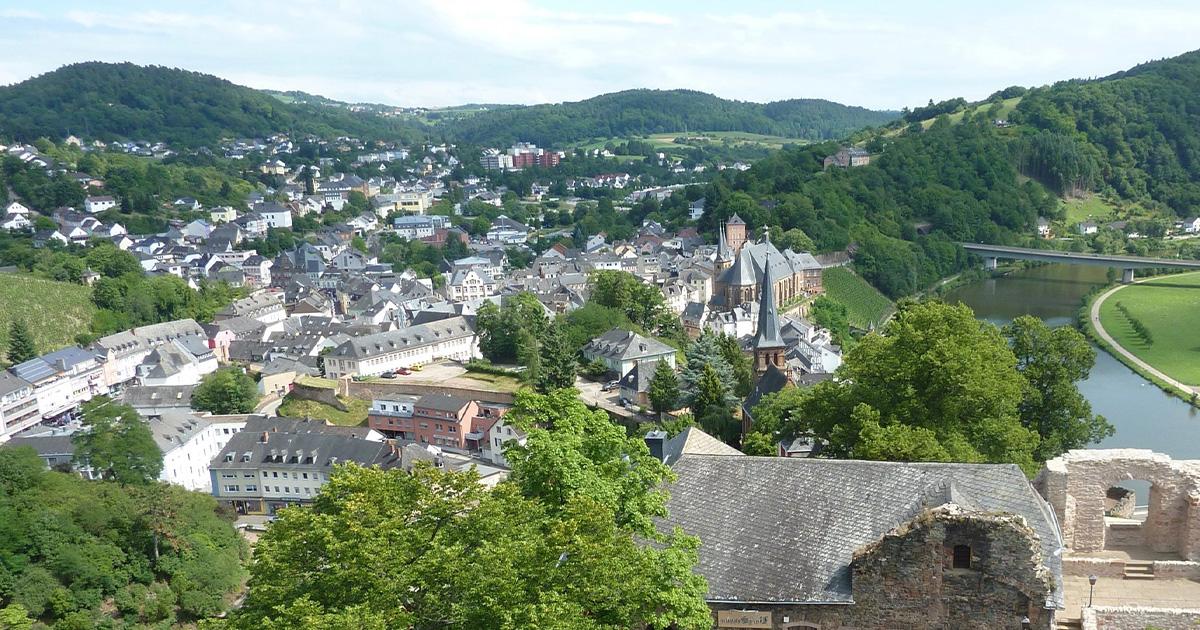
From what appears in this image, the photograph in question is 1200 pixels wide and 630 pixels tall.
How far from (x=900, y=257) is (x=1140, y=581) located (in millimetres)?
92159

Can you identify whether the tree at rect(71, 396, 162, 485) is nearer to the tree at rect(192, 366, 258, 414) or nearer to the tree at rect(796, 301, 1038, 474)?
the tree at rect(192, 366, 258, 414)

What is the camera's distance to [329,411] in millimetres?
61531

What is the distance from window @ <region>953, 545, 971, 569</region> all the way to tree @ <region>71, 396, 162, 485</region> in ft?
154

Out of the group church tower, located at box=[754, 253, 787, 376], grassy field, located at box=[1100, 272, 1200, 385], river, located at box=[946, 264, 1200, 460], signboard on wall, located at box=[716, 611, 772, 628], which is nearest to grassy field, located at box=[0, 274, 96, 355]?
church tower, located at box=[754, 253, 787, 376]

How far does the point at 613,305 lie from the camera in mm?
74500

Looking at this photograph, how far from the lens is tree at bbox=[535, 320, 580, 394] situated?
55312mm

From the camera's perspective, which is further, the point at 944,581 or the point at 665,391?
the point at 665,391

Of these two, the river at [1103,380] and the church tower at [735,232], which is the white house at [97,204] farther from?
the river at [1103,380]

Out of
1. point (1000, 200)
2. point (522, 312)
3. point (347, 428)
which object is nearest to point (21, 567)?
point (347, 428)

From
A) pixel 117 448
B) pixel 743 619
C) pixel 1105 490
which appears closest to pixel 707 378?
pixel 1105 490

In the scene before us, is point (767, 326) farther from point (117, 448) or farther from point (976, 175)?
point (976, 175)

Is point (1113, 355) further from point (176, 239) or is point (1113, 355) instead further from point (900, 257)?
point (176, 239)

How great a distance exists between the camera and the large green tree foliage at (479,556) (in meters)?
12.4

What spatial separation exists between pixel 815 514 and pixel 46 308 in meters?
87.0
